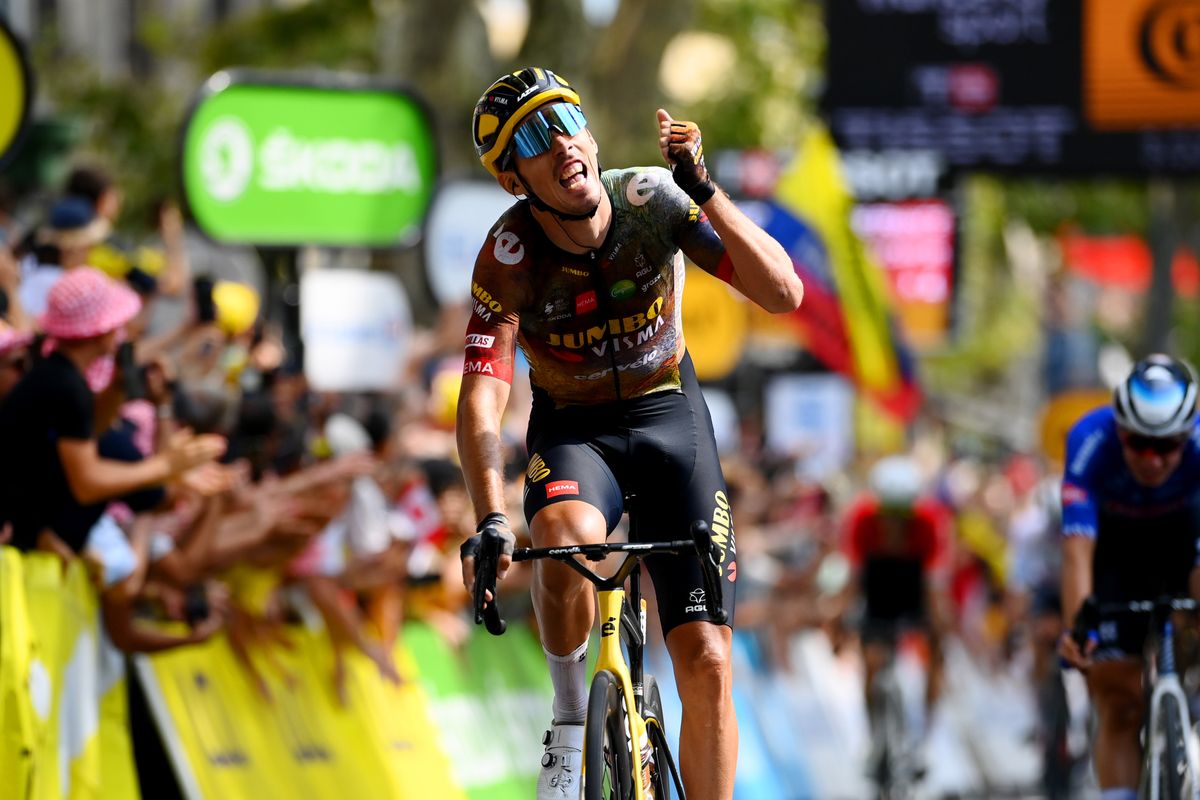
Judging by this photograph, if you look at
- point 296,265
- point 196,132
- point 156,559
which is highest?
point 196,132

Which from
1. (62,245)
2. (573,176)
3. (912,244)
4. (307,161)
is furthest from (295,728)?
(912,244)

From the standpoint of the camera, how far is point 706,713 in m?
6.52

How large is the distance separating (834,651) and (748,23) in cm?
1429

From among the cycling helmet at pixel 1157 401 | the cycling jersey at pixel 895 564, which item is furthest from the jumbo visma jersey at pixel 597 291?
the cycling jersey at pixel 895 564

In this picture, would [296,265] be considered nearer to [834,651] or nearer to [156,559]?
[156,559]

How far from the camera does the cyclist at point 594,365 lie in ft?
20.9

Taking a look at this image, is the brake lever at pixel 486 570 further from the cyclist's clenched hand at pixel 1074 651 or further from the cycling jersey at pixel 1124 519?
the cycling jersey at pixel 1124 519

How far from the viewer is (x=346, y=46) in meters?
26.6

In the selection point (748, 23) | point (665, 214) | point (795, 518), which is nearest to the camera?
point (665, 214)

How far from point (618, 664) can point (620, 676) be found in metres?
0.04

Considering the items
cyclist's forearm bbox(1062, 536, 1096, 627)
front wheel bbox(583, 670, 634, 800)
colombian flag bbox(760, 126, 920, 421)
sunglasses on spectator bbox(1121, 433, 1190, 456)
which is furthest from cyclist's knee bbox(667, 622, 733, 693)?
colombian flag bbox(760, 126, 920, 421)

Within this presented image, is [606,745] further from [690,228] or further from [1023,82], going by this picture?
[1023,82]

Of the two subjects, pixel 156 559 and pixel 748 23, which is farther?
pixel 748 23

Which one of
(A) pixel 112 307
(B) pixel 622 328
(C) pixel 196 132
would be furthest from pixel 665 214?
(C) pixel 196 132
